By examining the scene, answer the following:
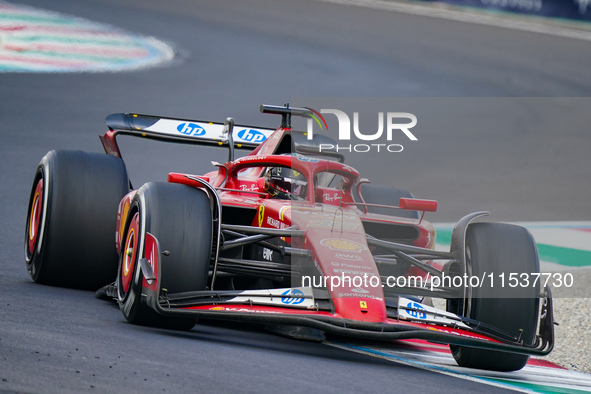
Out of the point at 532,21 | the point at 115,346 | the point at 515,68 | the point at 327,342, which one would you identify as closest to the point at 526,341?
the point at 327,342

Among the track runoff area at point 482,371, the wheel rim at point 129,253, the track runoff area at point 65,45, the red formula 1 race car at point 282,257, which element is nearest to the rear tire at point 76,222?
the red formula 1 race car at point 282,257

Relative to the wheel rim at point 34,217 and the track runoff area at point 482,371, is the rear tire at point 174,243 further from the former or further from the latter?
the wheel rim at point 34,217

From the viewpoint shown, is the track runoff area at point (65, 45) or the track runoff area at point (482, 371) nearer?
the track runoff area at point (482, 371)

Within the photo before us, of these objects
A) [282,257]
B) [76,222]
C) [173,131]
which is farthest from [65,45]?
[282,257]

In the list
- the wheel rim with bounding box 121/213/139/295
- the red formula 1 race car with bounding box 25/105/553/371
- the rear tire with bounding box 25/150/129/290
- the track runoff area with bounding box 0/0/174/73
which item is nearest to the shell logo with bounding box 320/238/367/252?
the red formula 1 race car with bounding box 25/105/553/371

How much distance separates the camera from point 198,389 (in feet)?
12.8

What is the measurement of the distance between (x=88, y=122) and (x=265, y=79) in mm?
4067

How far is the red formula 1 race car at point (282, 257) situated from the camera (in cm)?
533

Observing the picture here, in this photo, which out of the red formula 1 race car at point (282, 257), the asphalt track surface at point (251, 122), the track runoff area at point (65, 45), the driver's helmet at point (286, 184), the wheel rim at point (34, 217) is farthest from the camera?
the track runoff area at point (65, 45)

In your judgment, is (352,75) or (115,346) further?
(352,75)

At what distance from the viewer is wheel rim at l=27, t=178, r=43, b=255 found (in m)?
7.53

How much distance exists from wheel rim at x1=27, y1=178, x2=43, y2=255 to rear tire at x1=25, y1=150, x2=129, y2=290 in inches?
6.4

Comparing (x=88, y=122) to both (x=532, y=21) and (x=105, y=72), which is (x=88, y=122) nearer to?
(x=105, y=72)

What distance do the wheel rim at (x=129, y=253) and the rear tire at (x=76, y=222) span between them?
37.2 inches
